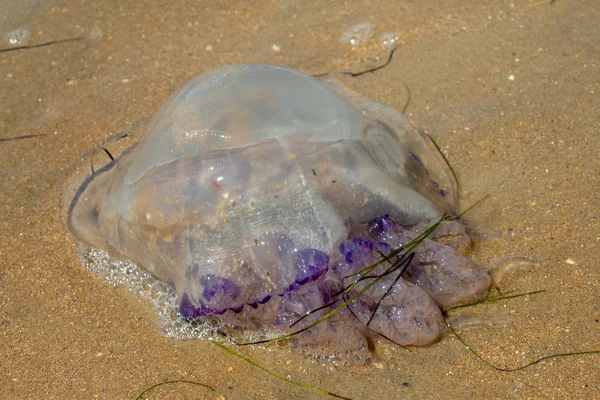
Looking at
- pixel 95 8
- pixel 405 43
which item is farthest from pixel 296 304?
pixel 95 8

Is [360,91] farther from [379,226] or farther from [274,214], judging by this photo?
[274,214]

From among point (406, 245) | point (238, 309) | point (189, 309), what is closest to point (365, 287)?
point (406, 245)

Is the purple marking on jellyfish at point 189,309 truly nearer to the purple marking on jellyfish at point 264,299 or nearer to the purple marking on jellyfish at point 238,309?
the purple marking on jellyfish at point 238,309

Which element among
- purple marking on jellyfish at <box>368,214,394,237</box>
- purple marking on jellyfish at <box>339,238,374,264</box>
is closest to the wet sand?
purple marking on jellyfish at <box>339,238,374,264</box>

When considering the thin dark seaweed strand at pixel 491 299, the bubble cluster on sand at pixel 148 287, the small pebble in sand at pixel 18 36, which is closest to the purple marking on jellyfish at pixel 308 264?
the bubble cluster on sand at pixel 148 287

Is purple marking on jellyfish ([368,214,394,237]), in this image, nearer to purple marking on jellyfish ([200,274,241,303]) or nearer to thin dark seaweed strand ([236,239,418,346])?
thin dark seaweed strand ([236,239,418,346])
